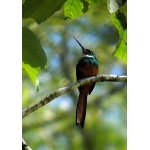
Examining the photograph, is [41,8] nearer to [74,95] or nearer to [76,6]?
[76,6]

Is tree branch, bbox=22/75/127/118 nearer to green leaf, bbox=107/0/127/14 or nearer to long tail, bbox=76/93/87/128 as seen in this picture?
long tail, bbox=76/93/87/128

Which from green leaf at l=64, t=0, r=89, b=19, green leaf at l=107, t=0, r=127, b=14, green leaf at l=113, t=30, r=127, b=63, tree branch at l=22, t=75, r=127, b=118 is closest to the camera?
green leaf at l=107, t=0, r=127, b=14

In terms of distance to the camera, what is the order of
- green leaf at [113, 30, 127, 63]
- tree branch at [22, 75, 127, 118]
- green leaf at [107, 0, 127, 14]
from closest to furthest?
green leaf at [107, 0, 127, 14], green leaf at [113, 30, 127, 63], tree branch at [22, 75, 127, 118]

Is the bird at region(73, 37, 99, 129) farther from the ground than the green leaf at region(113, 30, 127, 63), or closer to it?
closer to it

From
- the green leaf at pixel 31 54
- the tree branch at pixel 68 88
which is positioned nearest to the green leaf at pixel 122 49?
the tree branch at pixel 68 88

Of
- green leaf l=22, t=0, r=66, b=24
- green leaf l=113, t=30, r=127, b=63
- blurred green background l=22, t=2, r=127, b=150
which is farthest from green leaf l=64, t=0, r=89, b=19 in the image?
blurred green background l=22, t=2, r=127, b=150

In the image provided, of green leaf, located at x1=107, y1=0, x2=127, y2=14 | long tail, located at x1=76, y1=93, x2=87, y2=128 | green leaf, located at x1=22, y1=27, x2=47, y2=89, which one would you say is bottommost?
long tail, located at x1=76, y1=93, x2=87, y2=128
